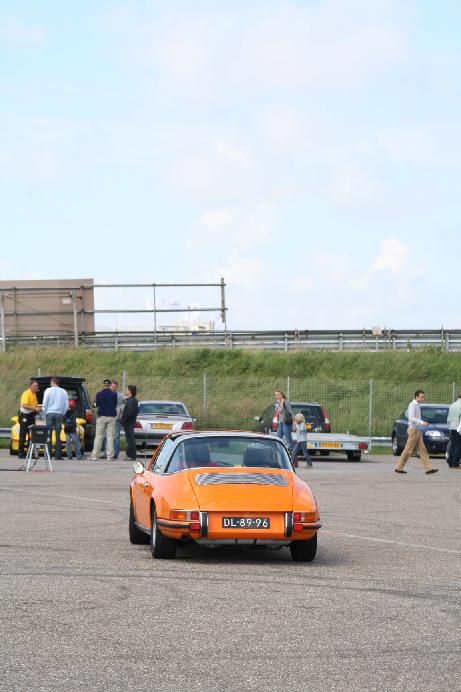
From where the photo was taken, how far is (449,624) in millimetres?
8312

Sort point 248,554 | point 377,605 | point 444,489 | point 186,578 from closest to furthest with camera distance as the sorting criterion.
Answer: point 377,605
point 186,578
point 248,554
point 444,489

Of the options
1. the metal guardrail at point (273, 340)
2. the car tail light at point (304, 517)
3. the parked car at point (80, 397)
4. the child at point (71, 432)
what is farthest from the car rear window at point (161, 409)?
the car tail light at point (304, 517)

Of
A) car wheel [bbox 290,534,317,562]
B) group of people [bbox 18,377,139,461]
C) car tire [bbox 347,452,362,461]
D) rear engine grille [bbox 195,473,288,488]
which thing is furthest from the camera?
car tire [bbox 347,452,362,461]

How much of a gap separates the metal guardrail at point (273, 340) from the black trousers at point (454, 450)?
67.0 ft

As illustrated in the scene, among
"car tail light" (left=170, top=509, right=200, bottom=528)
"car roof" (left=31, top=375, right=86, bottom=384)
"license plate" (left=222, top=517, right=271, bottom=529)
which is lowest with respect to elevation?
"license plate" (left=222, top=517, right=271, bottom=529)

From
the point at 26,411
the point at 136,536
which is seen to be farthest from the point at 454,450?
the point at 136,536

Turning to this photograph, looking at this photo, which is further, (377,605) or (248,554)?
(248,554)

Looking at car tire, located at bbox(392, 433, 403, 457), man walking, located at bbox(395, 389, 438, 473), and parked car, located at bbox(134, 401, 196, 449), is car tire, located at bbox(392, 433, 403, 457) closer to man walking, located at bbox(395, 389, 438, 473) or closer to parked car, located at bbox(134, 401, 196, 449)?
parked car, located at bbox(134, 401, 196, 449)

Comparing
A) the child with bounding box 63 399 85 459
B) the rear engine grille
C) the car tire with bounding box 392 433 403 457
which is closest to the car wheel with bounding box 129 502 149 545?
the rear engine grille

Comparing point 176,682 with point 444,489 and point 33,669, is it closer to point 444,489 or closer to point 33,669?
point 33,669

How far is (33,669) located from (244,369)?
4092 cm

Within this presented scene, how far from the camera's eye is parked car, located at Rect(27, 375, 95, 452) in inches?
1197

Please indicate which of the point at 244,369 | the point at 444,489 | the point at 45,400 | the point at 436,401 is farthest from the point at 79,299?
the point at 444,489

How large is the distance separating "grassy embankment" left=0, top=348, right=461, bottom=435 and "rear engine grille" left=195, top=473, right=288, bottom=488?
88.7 ft
